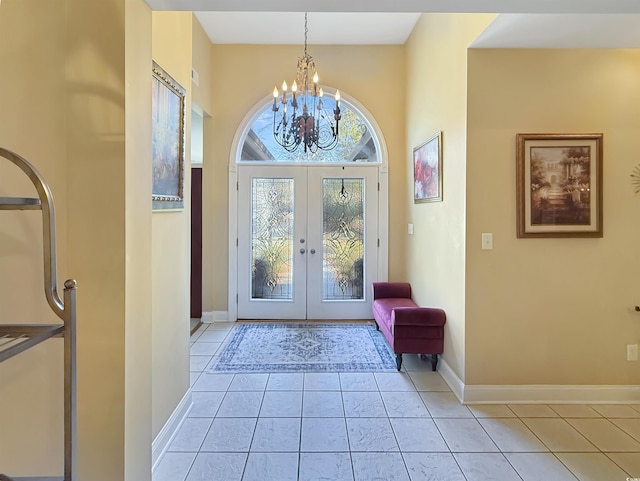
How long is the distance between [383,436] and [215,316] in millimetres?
3099

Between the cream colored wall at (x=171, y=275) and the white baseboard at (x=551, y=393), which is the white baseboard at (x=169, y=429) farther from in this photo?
the white baseboard at (x=551, y=393)

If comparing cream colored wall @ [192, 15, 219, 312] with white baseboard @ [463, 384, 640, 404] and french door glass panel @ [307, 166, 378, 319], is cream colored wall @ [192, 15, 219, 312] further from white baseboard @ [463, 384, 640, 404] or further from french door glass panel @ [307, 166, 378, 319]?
white baseboard @ [463, 384, 640, 404]

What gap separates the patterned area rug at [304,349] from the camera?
3.44 meters

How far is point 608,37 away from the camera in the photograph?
2498 mm

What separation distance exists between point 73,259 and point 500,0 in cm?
197

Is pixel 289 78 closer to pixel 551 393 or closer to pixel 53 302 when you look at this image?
pixel 551 393

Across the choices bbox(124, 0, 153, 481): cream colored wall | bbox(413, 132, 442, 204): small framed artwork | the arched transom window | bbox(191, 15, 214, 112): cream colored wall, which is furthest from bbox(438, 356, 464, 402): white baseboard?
bbox(191, 15, 214, 112): cream colored wall

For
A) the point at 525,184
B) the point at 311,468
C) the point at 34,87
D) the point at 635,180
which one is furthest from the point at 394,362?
the point at 34,87

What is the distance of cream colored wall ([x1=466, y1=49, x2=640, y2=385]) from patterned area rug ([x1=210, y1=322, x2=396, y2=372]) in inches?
43.4

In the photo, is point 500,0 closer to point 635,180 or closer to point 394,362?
point 635,180

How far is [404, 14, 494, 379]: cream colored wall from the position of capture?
2.84 metres

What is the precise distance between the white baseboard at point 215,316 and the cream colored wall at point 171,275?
226cm

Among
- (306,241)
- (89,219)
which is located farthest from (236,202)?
(89,219)

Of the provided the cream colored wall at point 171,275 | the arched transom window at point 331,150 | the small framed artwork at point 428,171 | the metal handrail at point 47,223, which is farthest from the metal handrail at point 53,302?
the arched transom window at point 331,150
